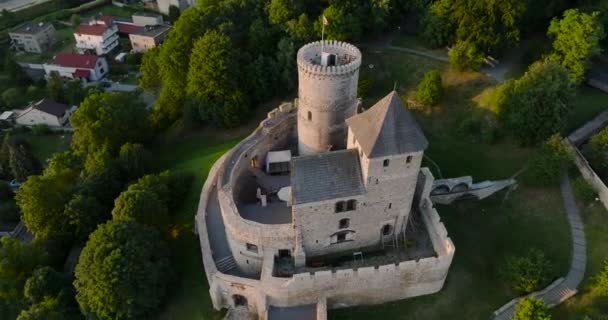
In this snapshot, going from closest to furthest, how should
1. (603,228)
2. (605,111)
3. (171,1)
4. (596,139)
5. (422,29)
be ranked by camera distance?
(603,228)
(596,139)
(605,111)
(422,29)
(171,1)

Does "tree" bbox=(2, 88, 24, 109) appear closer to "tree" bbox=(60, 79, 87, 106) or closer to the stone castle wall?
"tree" bbox=(60, 79, 87, 106)

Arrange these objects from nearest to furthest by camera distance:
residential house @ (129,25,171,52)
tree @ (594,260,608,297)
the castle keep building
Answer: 1. tree @ (594,260,608,297)
2. the castle keep building
3. residential house @ (129,25,171,52)

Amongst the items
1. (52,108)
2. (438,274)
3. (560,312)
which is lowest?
(52,108)

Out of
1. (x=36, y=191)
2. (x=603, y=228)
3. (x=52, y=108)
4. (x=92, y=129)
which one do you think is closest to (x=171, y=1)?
(x=52, y=108)

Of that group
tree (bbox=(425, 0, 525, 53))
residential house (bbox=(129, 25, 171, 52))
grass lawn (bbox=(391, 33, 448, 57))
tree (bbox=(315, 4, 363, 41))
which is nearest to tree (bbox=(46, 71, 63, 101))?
residential house (bbox=(129, 25, 171, 52))

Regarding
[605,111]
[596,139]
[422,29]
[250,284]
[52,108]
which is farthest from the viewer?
[52,108]

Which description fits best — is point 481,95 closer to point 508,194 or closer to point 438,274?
point 508,194
